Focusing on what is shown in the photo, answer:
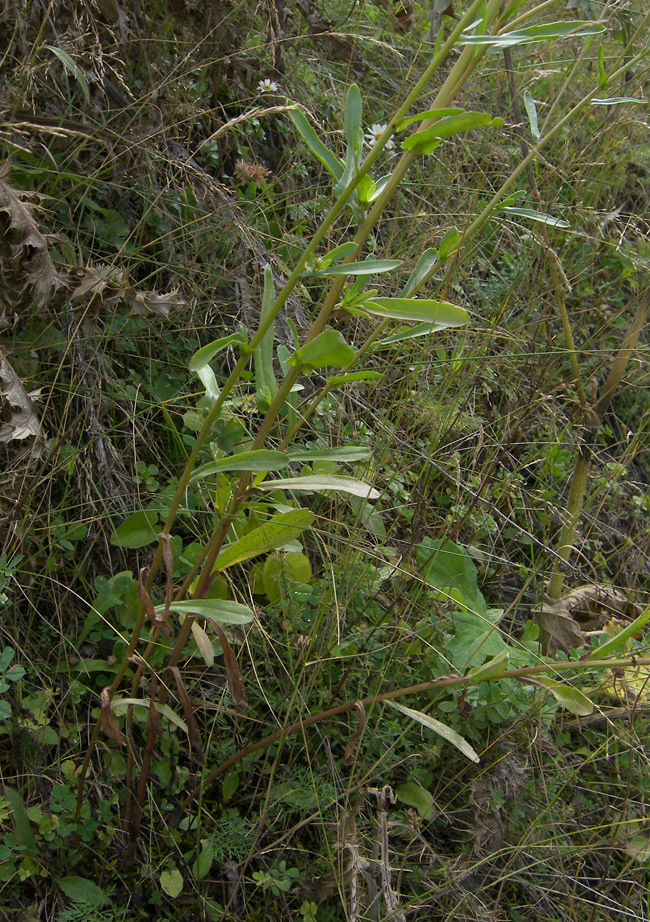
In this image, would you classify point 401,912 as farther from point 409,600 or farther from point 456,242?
point 456,242

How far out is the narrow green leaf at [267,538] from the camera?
1.11m

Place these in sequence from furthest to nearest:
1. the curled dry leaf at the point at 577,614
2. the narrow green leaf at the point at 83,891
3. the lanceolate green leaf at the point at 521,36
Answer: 1. the curled dry leaf at the point at 577,614
2. the narrow green leaf at the point at 83,891
3. the lanceolate green leaf at the point at 521,36

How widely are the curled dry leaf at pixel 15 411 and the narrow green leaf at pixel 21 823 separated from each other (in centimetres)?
60

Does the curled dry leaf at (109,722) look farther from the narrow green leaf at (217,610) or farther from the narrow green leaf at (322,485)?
the narrow green leaf at (322,485)

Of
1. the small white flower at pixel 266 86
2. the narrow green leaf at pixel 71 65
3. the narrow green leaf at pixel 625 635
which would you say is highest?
the narrow green leaf at pixel 71 65

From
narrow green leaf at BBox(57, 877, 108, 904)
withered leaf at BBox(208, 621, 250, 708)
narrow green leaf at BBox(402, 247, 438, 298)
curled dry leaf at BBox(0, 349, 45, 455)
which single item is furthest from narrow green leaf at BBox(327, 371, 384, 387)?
narrow green leaf at BBox(57, 877, 108, 904)

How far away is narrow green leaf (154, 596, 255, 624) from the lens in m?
1.05

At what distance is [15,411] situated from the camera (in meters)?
1.40

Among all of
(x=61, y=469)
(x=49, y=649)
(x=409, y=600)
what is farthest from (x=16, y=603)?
(x=409, y=600)

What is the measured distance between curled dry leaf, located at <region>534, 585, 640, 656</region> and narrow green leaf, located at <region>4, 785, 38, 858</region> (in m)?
1.14

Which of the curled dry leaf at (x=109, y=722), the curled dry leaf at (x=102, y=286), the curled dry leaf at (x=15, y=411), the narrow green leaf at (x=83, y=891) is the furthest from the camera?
the curled dry leaf at (x=102, y=286)

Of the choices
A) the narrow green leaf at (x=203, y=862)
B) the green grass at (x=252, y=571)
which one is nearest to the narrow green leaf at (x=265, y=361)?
the green grass at (x=252, y=571)

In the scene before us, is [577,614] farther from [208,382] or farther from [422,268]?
[208,382]

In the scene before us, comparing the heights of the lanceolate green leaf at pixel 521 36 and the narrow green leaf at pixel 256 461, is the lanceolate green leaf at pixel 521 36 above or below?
above
